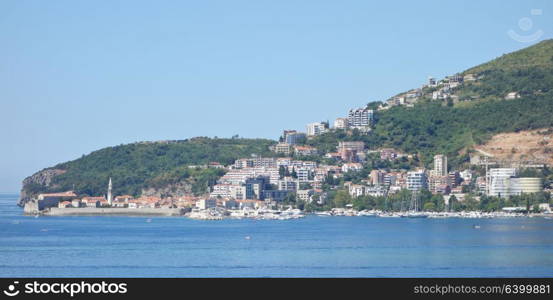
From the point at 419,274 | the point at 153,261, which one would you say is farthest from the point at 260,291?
the point at 153,261

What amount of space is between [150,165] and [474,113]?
4426cm

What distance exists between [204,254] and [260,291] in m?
27.6

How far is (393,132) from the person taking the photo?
135 meters

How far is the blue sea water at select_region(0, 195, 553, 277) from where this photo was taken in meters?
36.4

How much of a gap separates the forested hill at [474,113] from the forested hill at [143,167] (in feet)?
49.9

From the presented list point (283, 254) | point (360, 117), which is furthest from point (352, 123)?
point (283, 254)

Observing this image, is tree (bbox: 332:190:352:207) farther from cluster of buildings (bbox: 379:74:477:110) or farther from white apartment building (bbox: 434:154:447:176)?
cluster of buildings (bbox: 379:74:477:110)

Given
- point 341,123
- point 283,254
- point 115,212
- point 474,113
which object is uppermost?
point 341,123

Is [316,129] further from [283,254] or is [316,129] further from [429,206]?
[283,254]

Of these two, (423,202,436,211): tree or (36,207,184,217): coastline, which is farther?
(36,207,184,217): coastline

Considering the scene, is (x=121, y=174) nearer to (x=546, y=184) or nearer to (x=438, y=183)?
(x=438, y=183)
